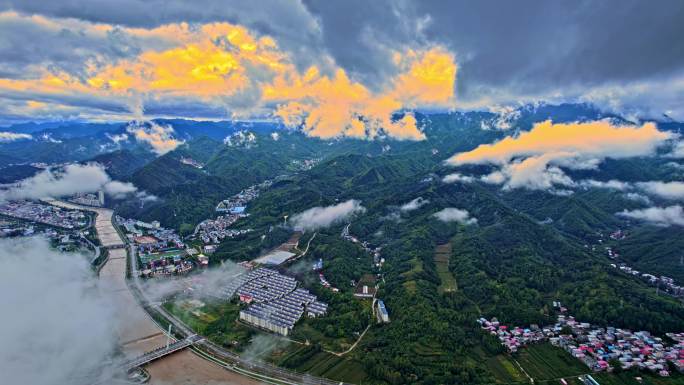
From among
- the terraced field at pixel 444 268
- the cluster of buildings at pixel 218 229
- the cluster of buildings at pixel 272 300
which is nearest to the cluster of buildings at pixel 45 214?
the cluster of buildings at pixel 218 229

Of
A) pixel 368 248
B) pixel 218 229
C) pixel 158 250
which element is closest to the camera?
pixel 158 250

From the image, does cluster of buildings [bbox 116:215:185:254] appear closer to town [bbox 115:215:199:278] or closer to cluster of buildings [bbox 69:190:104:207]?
town [bbox 115:215:199:278]

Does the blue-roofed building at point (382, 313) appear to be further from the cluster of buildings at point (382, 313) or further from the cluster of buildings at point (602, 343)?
the cluster of buildings at point (602, 343)

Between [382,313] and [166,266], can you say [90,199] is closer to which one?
[166,266]

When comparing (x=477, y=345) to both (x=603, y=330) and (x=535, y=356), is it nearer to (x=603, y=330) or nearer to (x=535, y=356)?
(x=535, y=356)

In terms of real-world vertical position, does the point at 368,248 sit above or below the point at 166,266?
above

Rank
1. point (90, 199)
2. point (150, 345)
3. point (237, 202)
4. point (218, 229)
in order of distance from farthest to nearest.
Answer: point (90, 199), point (237, 202), point (218, 229), point (150, 345)

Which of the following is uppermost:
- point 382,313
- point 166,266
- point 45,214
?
point 45,214

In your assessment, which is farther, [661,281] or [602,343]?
[661,281]

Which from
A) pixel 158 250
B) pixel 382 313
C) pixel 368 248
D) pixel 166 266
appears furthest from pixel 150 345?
pixel 368 248
